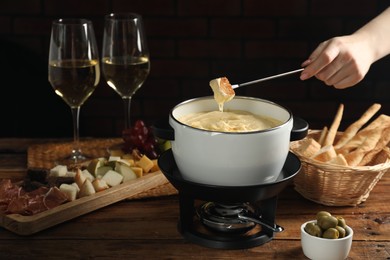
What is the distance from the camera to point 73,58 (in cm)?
170

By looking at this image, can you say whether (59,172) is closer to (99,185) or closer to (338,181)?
(99,185)

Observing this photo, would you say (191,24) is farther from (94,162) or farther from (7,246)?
(7,246)

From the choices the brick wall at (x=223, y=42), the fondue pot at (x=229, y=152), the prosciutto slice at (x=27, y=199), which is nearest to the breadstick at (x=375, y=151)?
the fondue pot at (x=229, y=152)

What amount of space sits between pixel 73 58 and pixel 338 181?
66 centimetres

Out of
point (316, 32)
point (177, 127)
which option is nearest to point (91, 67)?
point (177, 127)

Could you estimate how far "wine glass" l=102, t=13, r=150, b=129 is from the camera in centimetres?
179

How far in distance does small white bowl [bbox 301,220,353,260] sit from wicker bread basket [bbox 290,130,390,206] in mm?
205

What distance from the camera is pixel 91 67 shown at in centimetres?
172

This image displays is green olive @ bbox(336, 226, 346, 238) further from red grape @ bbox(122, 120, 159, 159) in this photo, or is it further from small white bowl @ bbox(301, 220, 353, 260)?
red grape @ bbox(122, 120, 159, 159)

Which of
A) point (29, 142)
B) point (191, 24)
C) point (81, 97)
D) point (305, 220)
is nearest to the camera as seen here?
point (305, 220)

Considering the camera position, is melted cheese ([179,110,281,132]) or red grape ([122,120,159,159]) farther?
red grape ([122,120,159,159])

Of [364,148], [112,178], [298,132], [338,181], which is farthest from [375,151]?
[112,178]

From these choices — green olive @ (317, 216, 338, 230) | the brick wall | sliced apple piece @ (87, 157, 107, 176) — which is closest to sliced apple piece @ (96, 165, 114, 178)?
sliced apple piece @ (87, 157, 107, 176)

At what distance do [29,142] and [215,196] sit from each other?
0.84 meters
